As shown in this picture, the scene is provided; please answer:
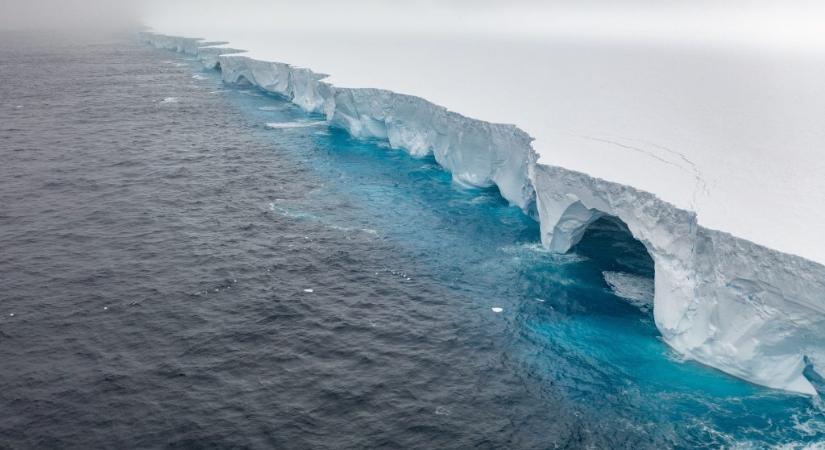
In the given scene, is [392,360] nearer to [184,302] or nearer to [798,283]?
[184,302]

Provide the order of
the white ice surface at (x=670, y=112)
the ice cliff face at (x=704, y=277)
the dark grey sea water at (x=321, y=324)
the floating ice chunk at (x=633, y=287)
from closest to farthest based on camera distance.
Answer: the dark grey sea water at (x=321, y=324) → the ice cliff face at (x=704, y=277) → the white ice surface at (x=670, y=112) → the floating ice chunk at (x=633, y=287)

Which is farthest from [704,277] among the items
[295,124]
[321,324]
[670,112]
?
[295,124]

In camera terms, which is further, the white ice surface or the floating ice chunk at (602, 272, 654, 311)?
the floating ice chunk at (602, 272, 654, 311)

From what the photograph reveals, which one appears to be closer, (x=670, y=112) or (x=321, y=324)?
(x=321, y=324)

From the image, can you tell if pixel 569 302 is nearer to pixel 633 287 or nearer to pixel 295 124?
pixel 633 287

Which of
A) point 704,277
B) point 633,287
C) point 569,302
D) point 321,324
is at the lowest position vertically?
point 321,324

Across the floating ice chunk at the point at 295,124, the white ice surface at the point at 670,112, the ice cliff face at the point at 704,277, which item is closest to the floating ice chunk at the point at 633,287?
the ice cliff face at the point at 704,277

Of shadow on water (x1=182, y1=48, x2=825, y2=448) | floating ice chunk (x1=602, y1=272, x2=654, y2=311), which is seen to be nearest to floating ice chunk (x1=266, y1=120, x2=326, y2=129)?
shadow on water (x1=182, y1=48, x2=825, y2=448)

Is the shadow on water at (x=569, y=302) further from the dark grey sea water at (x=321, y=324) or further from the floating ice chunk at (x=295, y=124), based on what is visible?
the floating ice chunk at (x=295, y=124)

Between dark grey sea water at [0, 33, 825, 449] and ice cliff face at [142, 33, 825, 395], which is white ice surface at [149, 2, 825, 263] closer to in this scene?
ice cliff face at [142, 33, 825, 395]
